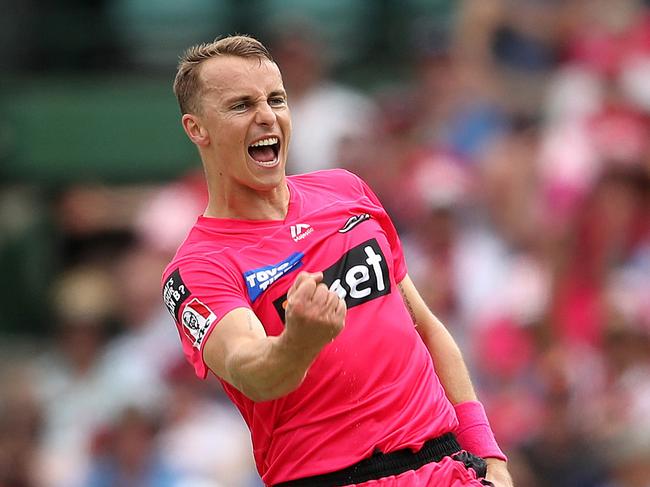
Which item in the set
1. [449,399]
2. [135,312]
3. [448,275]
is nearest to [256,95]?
[449,399]

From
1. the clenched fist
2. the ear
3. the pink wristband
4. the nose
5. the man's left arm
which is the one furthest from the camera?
the man's left arm

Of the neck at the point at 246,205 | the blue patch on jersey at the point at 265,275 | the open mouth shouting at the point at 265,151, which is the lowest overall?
the blue patch on jersey at the point at 265,275

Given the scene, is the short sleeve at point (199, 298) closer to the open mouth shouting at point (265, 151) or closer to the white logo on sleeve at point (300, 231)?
the white logo on sleeve at point (300, 231)

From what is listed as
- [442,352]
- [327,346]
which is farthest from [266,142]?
[442,352]

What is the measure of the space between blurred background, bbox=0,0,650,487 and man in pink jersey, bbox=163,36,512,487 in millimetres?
3140

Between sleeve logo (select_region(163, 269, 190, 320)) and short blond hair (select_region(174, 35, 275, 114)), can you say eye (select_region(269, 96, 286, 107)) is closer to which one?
short blond hair (select_region(174, 35, 275, 114))

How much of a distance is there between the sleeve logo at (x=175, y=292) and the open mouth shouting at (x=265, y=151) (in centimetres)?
50

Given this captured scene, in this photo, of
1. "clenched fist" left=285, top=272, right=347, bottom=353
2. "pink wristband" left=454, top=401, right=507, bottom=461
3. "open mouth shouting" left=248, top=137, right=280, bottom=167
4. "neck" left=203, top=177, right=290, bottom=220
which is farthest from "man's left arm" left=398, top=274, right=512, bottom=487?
"clenched fist" left=285, top=272, right=347, bottom=353

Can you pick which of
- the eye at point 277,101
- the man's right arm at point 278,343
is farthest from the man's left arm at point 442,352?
the man's right arm at point 278,343

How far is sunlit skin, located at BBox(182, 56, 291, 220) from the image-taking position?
4.73 m

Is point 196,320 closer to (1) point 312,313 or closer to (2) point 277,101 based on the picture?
(1) point 312,313

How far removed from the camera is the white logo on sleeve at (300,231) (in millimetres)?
4773

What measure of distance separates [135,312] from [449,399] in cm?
560

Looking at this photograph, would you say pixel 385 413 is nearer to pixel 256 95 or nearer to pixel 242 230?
pixel 242 230
